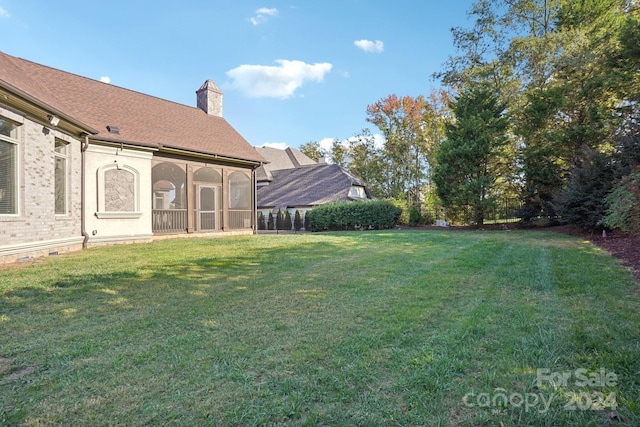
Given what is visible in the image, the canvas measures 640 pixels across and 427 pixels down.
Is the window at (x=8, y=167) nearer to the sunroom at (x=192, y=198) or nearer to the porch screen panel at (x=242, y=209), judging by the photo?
the sunroom at (x=192, y=198)

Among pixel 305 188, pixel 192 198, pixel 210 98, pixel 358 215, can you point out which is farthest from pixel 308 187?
pixel 192 198

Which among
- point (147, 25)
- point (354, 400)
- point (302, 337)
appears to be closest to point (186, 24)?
point (147, 25)

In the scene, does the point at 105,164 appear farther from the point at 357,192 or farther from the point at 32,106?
the point at 357,192

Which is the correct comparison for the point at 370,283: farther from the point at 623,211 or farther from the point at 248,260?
the point at 623,211

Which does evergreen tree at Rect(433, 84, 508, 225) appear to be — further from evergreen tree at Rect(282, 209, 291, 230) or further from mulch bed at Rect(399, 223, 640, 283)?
evergreen tree at Rect(282, 209, 291, 230)

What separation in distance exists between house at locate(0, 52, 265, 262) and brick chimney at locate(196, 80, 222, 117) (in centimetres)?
5

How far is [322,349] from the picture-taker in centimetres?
268

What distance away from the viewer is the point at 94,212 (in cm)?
977

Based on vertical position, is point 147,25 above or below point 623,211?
above

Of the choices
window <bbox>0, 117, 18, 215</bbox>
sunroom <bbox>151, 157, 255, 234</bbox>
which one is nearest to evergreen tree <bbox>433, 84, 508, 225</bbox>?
sunroom <bbox>151, 157, 255, 234</bbox>

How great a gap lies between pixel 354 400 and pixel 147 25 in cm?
1597

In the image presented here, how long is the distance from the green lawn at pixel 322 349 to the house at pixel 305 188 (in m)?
19.4

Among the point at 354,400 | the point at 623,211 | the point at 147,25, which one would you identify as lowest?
the point at 354,400

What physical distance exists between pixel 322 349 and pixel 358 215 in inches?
630
